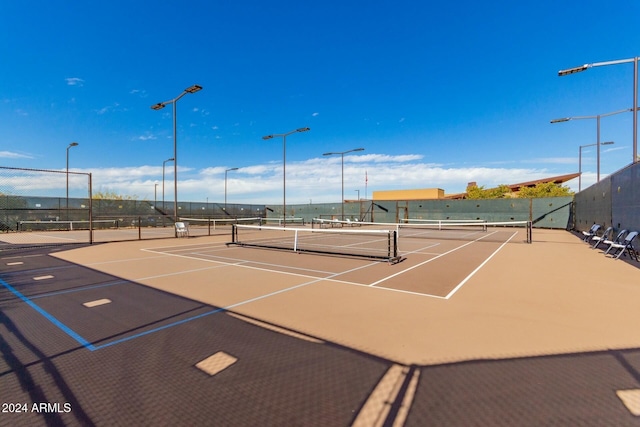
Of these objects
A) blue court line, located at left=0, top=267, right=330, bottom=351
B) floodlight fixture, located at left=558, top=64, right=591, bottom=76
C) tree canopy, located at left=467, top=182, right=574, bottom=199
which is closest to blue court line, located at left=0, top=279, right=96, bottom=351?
blue court line, located at left=0, top=267, right=330, bottom=351

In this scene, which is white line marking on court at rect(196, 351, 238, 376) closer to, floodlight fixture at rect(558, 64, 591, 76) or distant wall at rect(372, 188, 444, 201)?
floodlight fixture at rect(558, 64, 591, 76)

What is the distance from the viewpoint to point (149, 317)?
4527mm

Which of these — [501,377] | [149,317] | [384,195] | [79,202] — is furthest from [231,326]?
[384,195]

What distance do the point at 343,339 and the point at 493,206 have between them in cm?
3345

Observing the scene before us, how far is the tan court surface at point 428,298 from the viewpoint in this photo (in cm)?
364

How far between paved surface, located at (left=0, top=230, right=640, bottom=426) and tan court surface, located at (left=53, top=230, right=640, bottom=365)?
0.04 metres

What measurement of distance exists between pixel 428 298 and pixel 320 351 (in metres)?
2.94

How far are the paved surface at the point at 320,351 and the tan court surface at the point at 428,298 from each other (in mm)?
38

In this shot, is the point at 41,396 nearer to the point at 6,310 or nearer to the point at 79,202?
the point at 6,310

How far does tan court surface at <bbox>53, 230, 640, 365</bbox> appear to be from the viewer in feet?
11.9

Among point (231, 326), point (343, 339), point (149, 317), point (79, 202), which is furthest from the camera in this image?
point (79, 202)

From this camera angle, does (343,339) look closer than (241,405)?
No

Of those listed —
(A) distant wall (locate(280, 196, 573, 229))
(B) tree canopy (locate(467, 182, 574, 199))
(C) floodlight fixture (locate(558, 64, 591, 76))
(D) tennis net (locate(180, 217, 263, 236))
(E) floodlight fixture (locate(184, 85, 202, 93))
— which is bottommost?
(D) tennis net (locate(180, 217, 263, 236))

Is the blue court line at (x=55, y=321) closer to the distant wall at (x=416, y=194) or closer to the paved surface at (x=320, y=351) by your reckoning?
the paved surface at (x=320, y=351)
